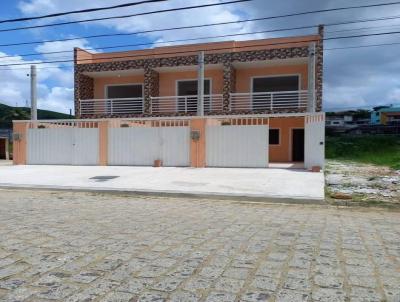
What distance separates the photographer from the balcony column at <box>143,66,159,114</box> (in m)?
23.9

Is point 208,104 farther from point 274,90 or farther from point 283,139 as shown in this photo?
point 283,139

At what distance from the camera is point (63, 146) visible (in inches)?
Result: 808

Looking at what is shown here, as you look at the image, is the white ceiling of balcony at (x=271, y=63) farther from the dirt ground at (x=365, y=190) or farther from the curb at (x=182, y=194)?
the curb at (x=182, y=194)

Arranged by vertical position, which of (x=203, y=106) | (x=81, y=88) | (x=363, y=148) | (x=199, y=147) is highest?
(x=81, y=88)

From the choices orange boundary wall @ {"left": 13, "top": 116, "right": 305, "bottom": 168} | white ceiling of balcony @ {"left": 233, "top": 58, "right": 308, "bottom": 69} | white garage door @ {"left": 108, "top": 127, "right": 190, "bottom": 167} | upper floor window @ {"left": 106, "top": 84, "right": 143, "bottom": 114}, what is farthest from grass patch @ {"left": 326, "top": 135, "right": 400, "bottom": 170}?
upper floor window @ {"left": 106, "top": 84, "right": 143, "bottom": 114}

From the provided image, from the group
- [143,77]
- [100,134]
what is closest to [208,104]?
[143,77]

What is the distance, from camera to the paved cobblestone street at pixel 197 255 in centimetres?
349

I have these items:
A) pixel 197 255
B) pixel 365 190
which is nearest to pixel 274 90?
pixel 365 190

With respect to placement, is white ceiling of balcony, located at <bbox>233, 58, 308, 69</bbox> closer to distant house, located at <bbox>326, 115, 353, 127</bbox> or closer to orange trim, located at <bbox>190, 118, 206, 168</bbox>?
orange trim, located at <bbox>190, 118, 206, 168</bbox>

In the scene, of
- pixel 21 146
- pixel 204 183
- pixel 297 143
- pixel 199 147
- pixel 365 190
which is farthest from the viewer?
pixel 297 143

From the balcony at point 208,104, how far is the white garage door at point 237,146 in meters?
4.24

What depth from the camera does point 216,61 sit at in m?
22.4

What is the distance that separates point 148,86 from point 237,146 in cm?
892

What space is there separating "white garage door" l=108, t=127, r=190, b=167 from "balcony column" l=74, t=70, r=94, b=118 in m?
7.18
